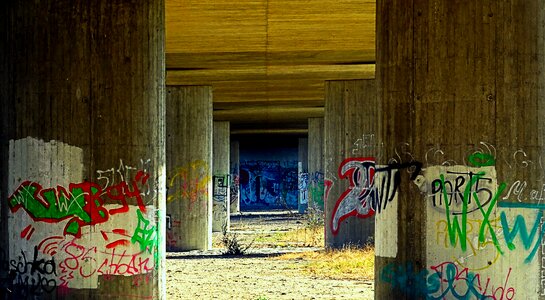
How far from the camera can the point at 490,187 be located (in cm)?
1221

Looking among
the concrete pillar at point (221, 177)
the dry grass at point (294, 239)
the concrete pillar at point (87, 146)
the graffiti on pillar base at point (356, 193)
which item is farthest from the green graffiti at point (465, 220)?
the concrete pillar at point (221, 177)

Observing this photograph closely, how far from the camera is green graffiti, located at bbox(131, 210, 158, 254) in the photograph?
42.9 feet

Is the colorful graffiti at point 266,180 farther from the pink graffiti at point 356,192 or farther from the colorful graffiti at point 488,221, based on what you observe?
the colorful graffiti at point 488,221

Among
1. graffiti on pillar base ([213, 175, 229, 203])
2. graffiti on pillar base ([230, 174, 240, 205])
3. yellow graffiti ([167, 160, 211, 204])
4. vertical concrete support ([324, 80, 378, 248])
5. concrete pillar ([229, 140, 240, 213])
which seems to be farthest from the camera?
concrete pillar ([229, 140, 240, 213])

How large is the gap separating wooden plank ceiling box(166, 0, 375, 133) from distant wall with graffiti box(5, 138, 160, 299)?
5.09m

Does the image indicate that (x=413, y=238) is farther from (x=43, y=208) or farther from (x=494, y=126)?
(x=43, y=208)

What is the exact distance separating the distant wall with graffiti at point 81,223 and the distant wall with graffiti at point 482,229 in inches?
137

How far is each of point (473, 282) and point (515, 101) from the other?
2.20 meters

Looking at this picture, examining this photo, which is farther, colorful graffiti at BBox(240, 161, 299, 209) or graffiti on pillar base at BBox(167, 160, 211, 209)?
colorful graffiti at BBox(240, 161, 299, 209)

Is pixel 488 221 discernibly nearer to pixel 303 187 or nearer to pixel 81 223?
pixel 81 223

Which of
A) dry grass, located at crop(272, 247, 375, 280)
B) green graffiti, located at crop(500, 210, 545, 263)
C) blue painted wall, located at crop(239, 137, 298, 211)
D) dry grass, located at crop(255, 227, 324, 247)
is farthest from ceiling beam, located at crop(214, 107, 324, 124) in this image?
green graffiti, located at crop(500, 210, 545, 263)

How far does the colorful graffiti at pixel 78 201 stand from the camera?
13.1 meters

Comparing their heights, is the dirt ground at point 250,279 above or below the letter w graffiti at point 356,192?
below

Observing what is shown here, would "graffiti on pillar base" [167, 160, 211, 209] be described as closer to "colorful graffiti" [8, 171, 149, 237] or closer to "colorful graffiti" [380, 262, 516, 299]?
"colorful graffiti" [8, 171, 149, 237]
